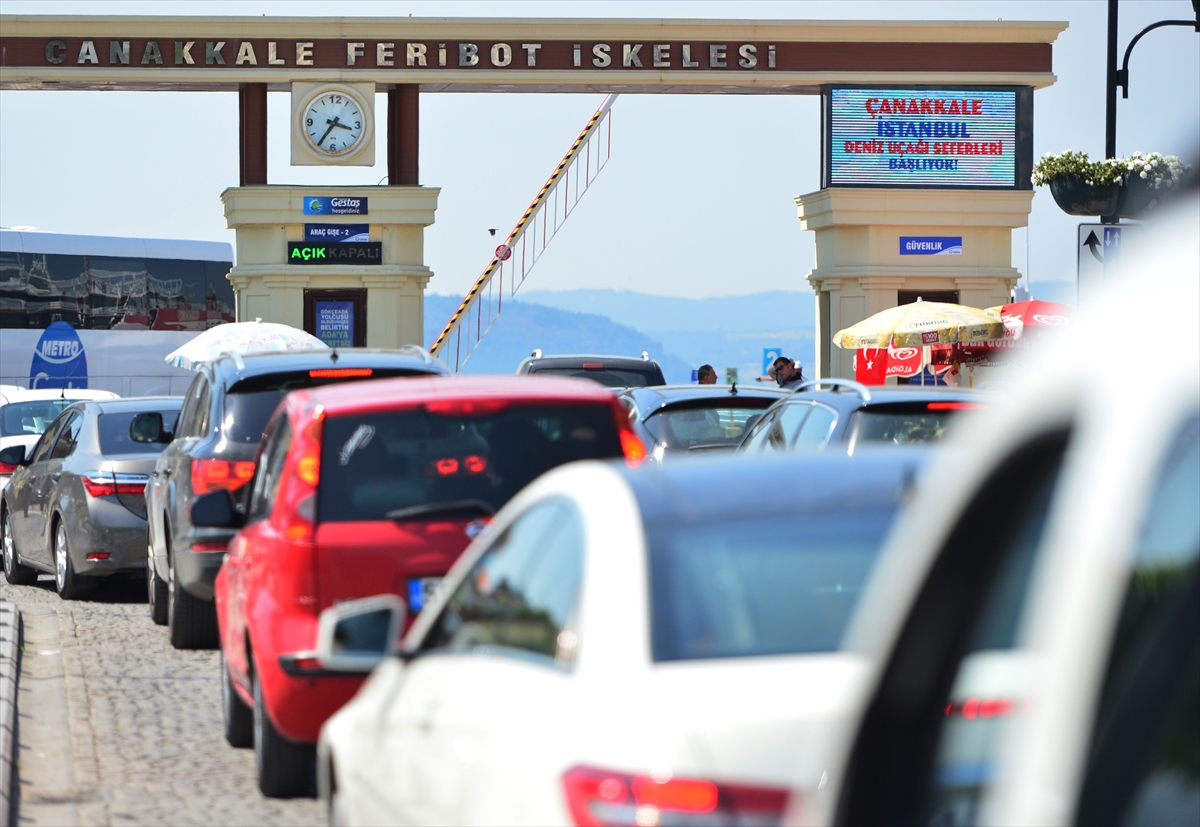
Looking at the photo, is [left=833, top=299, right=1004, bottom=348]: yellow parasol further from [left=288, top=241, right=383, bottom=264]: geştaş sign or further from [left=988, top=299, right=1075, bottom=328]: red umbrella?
[left=288, top=241, right=383, bottom=264]: geştaş sign

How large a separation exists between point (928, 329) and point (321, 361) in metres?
17.4

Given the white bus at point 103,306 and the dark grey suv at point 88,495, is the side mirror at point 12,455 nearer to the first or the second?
the dark grey suv at point 88,495

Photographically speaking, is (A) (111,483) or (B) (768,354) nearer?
(A) (111,483)

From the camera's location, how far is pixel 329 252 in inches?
1315

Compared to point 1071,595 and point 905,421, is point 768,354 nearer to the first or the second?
point 905,421

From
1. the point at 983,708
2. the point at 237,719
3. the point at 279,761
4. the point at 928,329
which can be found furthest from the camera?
the point at 928,329

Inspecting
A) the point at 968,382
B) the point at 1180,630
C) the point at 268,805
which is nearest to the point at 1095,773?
the point at 1180,630

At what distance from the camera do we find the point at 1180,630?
1.56 meters

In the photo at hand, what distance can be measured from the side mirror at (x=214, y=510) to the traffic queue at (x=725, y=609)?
0.01 metres

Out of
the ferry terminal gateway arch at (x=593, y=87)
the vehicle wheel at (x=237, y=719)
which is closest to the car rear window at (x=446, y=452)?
the vehicle wheel at (x=237, y=719)

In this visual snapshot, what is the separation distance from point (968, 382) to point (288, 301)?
43.4ft

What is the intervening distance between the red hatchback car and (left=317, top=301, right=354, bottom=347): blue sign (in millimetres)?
26771

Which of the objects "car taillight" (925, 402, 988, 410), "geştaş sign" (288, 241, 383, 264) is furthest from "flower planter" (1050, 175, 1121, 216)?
"geştaş sign" (288, 241, 383, 264)

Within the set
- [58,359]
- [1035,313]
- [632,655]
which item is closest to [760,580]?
[632,655]
